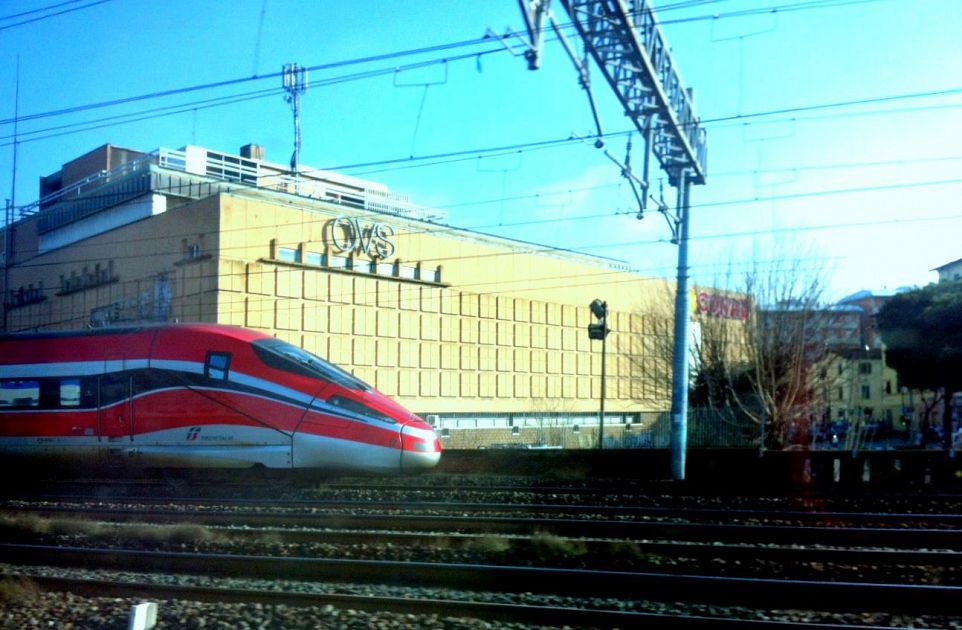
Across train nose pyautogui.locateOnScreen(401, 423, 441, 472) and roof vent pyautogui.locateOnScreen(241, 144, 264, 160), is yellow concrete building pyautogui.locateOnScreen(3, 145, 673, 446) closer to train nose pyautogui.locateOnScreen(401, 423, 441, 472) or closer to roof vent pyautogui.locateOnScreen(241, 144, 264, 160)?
roof vent pyautogui.locateOnScreen(241, 144, 264, 160)

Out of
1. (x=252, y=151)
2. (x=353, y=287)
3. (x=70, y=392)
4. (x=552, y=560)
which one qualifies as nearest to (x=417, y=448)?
(x=552, y=560)

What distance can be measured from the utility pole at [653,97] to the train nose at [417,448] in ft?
18.9

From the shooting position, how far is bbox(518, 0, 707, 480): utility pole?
14391 millimetres

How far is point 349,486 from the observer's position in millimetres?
20469

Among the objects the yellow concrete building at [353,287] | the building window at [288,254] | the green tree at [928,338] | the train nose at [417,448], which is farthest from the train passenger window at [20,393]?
the green tree at [928,338]

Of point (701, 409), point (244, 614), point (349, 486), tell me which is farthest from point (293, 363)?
point (701, 409)

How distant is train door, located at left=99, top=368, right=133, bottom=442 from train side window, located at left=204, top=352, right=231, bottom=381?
6.77 feet

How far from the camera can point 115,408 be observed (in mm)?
19250

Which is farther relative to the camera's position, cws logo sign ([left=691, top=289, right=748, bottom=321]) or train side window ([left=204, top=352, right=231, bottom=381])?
cws logo sign ([left=691, top=289, right=748, bottom=321])

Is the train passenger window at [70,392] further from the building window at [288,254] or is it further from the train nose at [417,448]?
the building window at [288,254]

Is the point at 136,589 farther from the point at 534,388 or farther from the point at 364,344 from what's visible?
the point at 534,388

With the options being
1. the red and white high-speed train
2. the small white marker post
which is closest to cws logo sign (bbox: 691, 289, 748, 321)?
the red and white high-speed train

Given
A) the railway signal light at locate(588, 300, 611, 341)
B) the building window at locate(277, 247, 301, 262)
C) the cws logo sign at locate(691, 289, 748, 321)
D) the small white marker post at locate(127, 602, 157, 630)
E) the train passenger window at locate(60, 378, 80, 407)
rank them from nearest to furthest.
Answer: the small white marker post at locate(127, 602, 157, 630) → the train passenger window at locate(60, 378, 80, 407) → the railway signal light at locate(588, 300, 611, 341) → the cws logo sign at locate(691, 289, 748, 321) → the building window at locate(277, 247, 301, 262)

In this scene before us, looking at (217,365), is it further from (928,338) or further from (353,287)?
(928,338)
